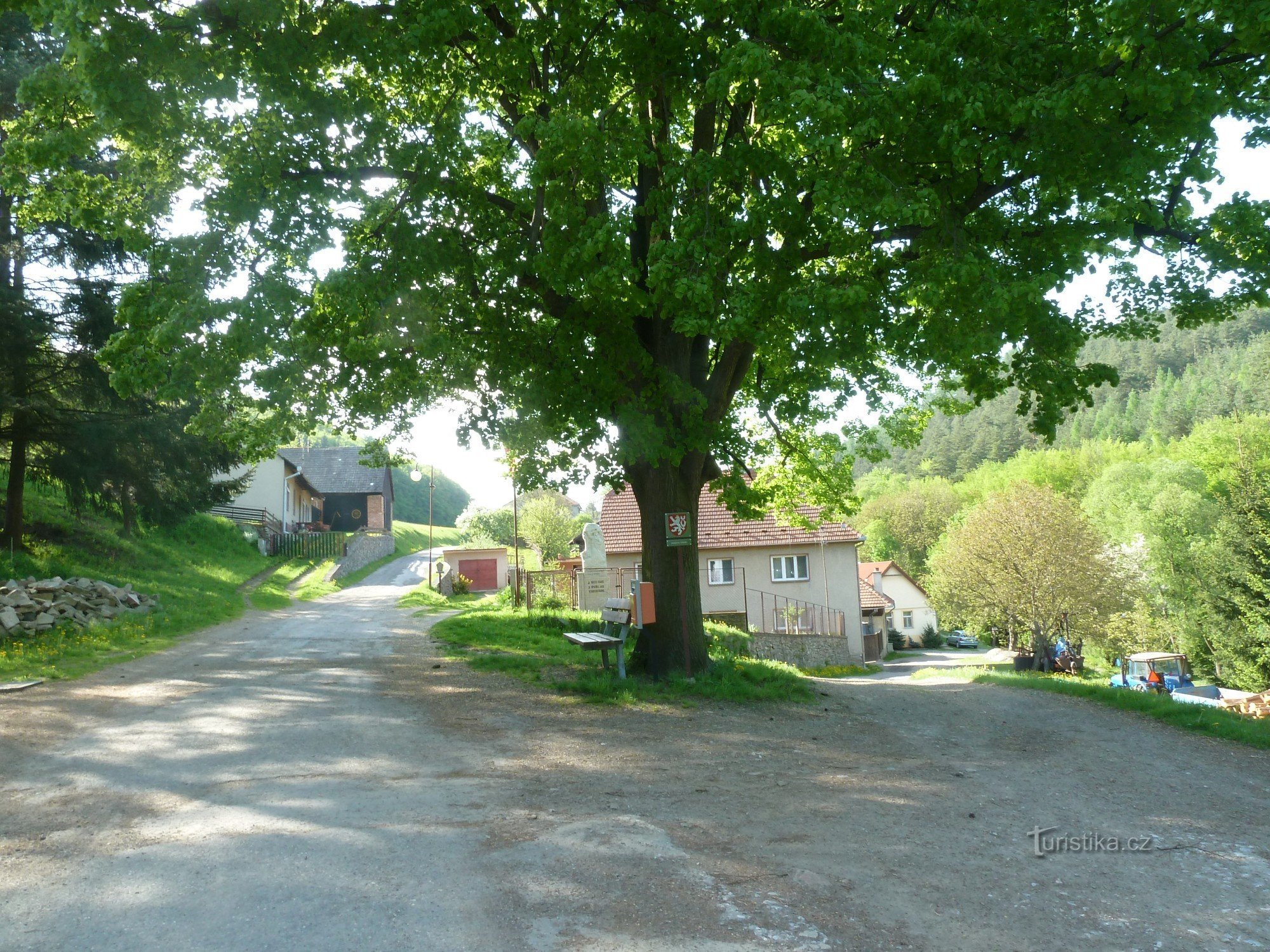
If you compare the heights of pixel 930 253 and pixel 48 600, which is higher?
pixel 930 253

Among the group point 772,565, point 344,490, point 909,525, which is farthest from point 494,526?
point 909,525

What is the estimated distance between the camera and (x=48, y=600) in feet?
54.9

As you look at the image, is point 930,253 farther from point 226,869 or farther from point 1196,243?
point 226,869

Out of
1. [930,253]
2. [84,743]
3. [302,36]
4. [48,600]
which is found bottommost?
[84,743]

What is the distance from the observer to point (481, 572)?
49.6 meters

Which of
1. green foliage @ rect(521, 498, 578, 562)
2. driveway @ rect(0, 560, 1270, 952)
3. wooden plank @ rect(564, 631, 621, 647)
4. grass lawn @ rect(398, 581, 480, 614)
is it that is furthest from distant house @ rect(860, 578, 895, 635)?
driveway @ rect(0, 560, 1270, 952)

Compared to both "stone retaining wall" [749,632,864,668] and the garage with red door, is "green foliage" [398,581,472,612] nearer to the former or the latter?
"stone retaining wall" [749,632,864,668]

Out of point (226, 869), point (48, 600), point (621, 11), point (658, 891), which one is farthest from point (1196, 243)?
point (48, 600)

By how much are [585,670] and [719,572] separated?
70.2 feet

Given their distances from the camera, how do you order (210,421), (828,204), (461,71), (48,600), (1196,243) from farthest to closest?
(48,600), (210,421), (461,71), (1196,243), (828,204)

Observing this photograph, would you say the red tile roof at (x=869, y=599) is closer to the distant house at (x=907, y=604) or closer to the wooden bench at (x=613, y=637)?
the distant house at (x=907, y=604)

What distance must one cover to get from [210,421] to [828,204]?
9531 millimetres

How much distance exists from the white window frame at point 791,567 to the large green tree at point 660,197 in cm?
2183

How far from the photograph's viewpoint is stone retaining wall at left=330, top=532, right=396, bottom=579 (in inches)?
1737
